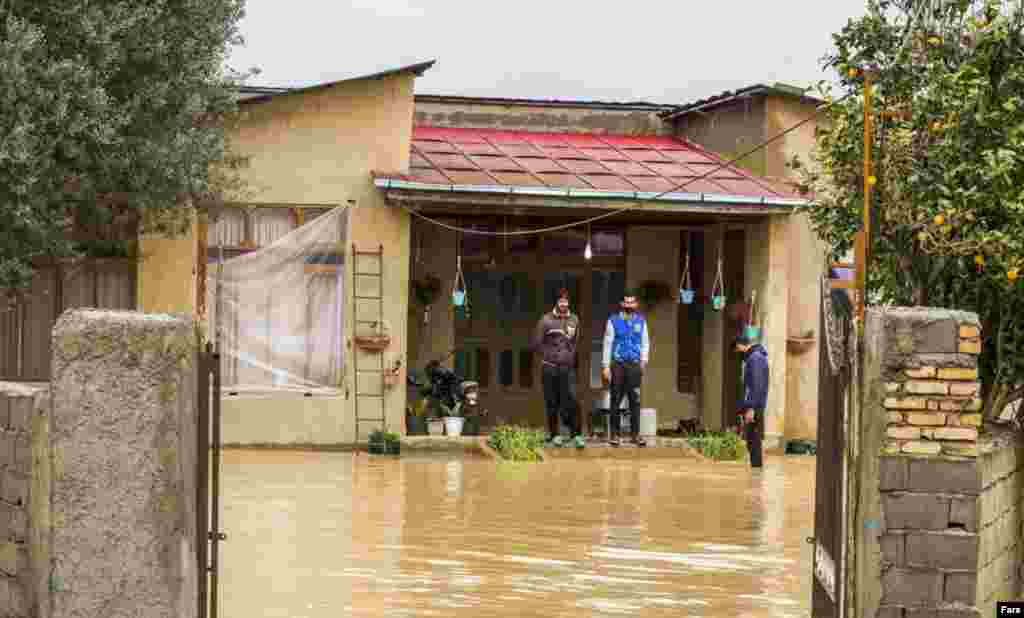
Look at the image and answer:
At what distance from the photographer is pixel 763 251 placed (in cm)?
2339

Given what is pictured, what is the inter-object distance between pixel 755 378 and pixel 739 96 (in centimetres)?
492

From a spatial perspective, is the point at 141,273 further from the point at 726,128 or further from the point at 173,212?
the point at 726,128

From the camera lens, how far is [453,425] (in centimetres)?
2223

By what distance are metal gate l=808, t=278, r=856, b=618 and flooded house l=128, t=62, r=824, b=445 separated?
38.9ft

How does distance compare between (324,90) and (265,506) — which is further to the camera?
(324,90)

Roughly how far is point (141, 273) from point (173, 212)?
1059mm

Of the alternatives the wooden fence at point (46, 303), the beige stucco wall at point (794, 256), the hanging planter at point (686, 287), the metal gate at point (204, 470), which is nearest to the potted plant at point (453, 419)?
the hanging planter at point (686, 287)

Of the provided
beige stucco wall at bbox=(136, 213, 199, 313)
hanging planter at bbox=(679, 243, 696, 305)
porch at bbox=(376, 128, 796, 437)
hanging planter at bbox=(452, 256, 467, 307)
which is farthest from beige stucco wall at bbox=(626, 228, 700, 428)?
beige stucco wall at bbox=(136, 213, 199, 313)

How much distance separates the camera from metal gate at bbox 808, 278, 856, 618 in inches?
339

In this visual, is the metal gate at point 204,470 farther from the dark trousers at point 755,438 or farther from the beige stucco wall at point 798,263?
the beige stucco wall at point 798,263

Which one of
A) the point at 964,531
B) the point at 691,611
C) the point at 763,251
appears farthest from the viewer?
the point at 763,251

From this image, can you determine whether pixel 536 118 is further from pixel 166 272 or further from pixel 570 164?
pixel 166 272

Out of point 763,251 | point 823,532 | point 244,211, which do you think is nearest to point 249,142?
point 244,211

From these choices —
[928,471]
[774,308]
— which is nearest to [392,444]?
[774,308]
